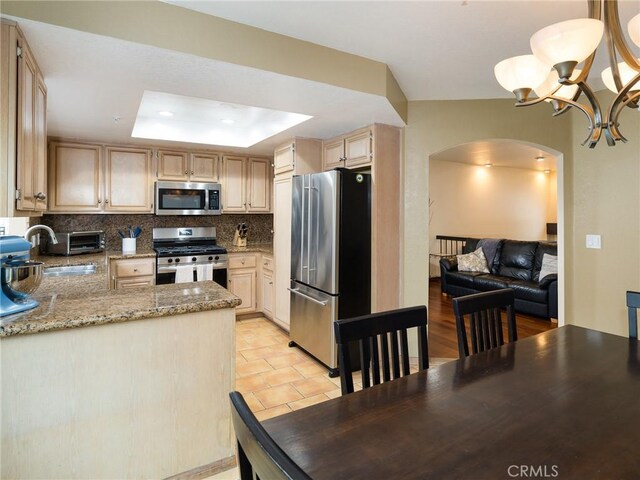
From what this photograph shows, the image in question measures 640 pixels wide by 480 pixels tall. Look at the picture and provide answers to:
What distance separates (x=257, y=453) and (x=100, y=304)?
4.61ft

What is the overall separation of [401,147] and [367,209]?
653 millimetres

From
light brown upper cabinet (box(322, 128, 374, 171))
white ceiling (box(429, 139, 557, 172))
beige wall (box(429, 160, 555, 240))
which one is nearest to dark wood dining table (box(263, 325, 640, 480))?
light brown upper cabinet (box(322, 128, 374, 171))

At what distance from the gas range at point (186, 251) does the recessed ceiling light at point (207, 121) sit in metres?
1.18

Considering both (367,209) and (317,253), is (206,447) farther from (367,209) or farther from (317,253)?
(367,209)

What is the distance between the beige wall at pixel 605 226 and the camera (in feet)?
9.14

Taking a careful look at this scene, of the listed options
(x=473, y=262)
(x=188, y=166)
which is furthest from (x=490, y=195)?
(x=188, y=166)

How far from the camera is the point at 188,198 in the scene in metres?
4.31

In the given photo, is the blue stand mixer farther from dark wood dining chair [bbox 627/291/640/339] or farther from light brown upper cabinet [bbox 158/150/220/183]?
light brown upper cabinet [bbox 158/150/220/183]

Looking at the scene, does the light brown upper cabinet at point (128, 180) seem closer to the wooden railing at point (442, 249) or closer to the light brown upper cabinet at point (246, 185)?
the light brown upper cabinet at point (246, 185)

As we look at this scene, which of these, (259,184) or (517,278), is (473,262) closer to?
(517,278)

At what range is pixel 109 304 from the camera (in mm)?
1620

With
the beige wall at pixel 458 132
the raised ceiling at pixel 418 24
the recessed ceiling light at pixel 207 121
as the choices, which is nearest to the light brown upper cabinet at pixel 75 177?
the recessed ceiling light at pixel 207 121

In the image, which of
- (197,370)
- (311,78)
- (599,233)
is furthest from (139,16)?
(599,233)

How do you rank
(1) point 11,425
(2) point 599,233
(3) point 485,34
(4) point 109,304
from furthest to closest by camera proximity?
(2) point 599,233
(3) point 485,34
(4) point 109,304
(1) point 11,425
